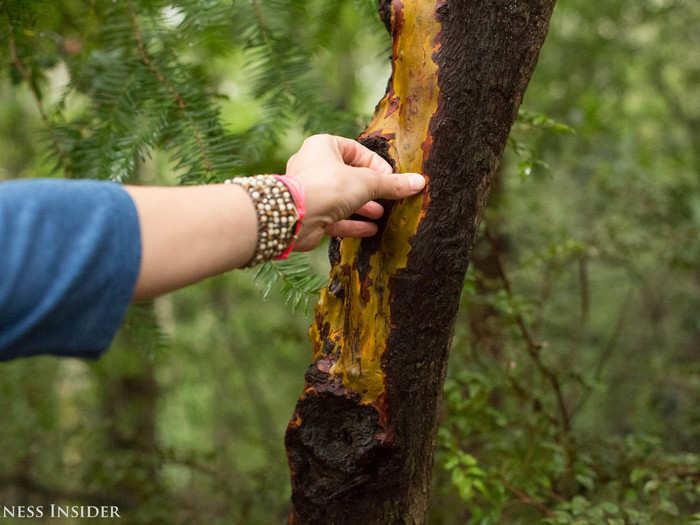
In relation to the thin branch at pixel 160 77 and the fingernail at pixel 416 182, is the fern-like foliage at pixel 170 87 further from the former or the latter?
the fingernail at pixel 416 182

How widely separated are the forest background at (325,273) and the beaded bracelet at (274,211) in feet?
1.13

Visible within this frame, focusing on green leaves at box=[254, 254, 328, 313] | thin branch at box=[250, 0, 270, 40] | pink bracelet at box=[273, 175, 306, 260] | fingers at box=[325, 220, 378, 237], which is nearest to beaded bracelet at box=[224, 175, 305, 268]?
pink bracelet at box=[273, 175, 306, 260]

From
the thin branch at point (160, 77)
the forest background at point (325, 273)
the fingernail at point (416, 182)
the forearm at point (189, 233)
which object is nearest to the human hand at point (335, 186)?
the fingernail at point (416, 182)

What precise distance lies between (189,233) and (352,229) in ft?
1.21

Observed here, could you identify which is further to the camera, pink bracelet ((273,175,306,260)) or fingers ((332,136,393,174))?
fingers ((332,136,393,174))

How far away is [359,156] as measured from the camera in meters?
1.15

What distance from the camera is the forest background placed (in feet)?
5.20

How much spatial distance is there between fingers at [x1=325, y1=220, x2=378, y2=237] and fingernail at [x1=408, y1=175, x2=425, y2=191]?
0.47 feet

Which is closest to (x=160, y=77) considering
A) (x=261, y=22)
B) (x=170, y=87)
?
(x=170, y=87)

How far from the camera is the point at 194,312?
5.48m

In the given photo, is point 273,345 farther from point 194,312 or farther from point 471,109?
point 471,109

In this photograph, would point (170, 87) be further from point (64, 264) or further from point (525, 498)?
point (525, 498)

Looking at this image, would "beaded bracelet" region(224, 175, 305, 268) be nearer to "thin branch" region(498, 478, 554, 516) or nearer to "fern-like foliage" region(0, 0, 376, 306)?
"fern-like foliage" region(0, 0, 376, 306)

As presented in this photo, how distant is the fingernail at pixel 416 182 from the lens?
1.04m
